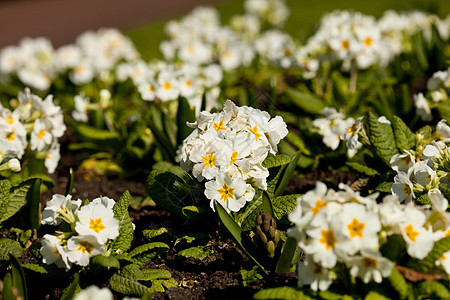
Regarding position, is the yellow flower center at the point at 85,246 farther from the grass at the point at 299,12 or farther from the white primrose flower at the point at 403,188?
the grass at the point at 299,12

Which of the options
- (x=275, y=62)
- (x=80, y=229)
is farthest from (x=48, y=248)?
(x=275, y=62)

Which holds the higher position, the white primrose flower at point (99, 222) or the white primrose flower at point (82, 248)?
the white primrose flower at point (99, 222)

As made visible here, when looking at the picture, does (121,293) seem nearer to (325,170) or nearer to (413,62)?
(325,170)

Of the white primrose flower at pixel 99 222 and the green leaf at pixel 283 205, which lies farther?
the green leaf at pixel 283 205

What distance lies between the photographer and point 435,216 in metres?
2.08

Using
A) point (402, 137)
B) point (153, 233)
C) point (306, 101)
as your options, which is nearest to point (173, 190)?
point (153, 233)

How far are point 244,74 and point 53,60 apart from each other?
93.7 inches

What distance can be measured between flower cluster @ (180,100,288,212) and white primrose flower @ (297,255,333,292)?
52cm

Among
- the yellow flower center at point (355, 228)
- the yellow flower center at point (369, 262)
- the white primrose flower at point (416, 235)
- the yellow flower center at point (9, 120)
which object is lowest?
the yellow flower center at point (369, 262)

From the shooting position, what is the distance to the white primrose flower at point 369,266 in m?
1.87

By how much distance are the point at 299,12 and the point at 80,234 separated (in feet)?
33.3

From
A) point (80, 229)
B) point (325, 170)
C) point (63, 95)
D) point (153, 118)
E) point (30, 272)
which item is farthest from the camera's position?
point (63, 95)

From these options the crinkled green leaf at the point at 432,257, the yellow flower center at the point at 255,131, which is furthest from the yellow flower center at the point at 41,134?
the crinkled green leaf at the point at 432,257

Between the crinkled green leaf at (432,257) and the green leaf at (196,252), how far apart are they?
41.2 inches
